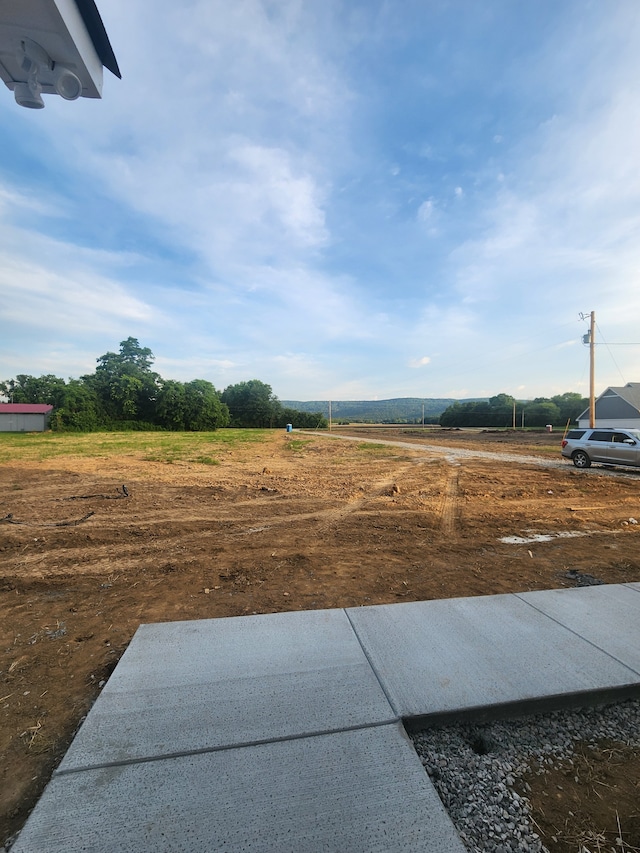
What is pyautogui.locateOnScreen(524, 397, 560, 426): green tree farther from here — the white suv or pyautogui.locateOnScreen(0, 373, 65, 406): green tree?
pyautogui.locateOnScreen(0, 373, 65, 406): green tree

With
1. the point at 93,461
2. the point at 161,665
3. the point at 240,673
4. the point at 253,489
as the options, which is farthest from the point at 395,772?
the point at 93,461

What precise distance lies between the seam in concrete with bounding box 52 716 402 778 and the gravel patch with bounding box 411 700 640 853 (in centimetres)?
28

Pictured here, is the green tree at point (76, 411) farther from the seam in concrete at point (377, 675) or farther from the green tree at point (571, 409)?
the green tree at point (571, 409)

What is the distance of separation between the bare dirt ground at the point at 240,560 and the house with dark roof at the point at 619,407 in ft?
114

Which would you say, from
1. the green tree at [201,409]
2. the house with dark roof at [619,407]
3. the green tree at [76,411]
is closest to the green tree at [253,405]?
the green tree at [201,409]

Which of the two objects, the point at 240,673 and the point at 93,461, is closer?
the point at 240,673

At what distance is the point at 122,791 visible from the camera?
1.64m

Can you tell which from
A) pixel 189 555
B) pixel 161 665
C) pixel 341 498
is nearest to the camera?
pixel 161 665

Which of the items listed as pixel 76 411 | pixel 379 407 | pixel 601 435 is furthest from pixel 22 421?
pixel 379 407

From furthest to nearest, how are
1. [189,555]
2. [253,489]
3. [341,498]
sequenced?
[253,489] < [341,498] < [189,555]

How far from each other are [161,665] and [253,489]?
7.45m

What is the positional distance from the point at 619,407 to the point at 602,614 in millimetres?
46872

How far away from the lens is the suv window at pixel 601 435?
1358 centimetres

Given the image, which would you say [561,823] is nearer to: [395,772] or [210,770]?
[395,772]
